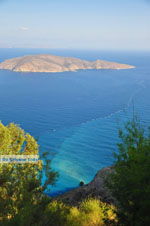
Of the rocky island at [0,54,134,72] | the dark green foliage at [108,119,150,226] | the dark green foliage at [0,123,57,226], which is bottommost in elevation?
the dark green foliage at [0,123,57,226]

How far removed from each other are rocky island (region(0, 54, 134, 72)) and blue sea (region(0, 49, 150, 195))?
1716 inches

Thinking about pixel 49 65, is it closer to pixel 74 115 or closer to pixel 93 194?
pixel 74 115

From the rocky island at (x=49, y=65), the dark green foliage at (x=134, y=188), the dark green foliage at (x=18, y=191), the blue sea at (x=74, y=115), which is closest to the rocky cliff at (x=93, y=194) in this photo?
the dark green foliage at (x=18, y=191)

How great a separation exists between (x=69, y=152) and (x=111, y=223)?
3502 cm

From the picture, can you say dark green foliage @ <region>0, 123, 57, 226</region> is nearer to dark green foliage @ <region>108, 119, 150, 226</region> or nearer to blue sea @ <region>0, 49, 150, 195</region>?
dark green foliage @ <region>108, 119, 150, 226</region>

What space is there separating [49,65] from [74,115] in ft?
350

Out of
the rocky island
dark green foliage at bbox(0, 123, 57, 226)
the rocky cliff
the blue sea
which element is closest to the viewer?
dark green foliage at bbox(0, 123, 57, 226)

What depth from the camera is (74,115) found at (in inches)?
2736

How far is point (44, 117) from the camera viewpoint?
2628 inches

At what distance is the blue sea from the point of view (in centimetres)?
4375

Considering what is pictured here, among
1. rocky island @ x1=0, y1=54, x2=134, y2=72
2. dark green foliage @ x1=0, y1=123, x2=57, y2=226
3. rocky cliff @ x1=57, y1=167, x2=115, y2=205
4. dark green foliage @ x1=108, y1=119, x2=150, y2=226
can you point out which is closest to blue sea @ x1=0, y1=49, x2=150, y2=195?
dark green foliage @ x1=0, y1=123, x2=57, y2=226

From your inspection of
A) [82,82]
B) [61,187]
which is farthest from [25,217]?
[82,82]

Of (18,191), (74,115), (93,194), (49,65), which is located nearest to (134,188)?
(18,191)

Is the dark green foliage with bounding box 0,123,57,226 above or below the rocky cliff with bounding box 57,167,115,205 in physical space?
above
